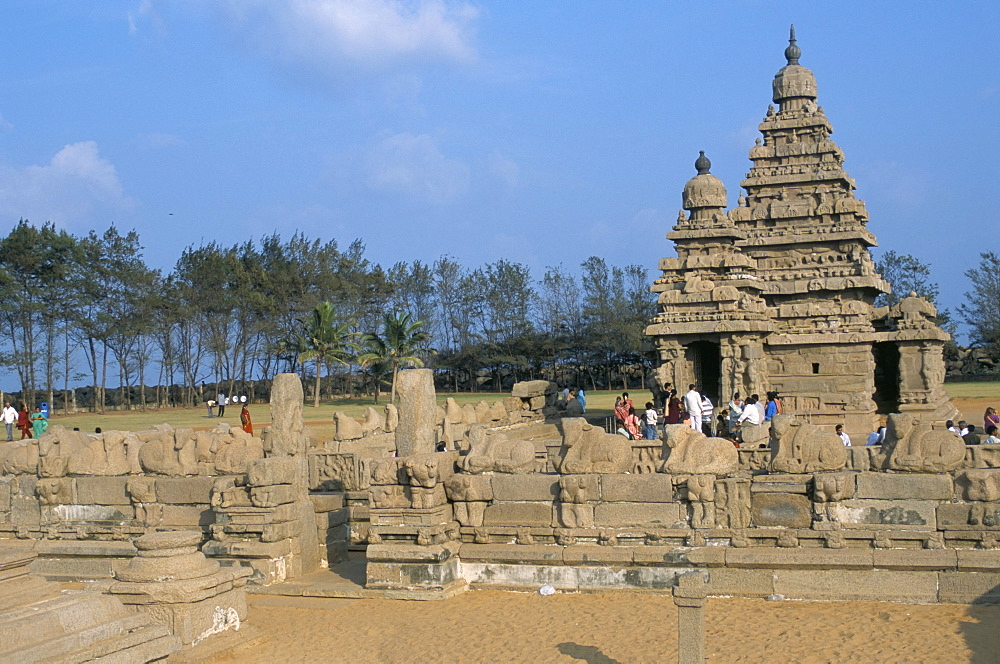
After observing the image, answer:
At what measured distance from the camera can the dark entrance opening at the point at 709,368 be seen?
2559cm

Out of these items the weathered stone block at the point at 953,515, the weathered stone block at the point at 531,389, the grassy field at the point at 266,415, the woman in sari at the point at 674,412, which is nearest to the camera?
the weathered stone block at the point at 953,515

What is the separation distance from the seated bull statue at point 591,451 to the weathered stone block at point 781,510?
4.36ft

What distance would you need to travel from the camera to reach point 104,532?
11.9 metres

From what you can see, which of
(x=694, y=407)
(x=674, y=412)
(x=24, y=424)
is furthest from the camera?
(x=24, y=424)

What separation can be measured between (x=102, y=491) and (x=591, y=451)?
→ 6269 millimetres

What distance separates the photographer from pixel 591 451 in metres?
9.88

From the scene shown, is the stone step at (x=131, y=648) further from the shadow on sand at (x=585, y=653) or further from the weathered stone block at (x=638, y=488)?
the weathered stone block at (x=638, y=488)

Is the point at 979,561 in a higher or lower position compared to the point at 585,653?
higher

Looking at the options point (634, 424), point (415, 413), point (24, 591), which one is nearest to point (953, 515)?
point (415, 413)

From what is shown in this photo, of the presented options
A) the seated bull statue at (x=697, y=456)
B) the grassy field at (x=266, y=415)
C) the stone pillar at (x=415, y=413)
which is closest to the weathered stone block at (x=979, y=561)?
the seated bull statue at (x=697, y=456)

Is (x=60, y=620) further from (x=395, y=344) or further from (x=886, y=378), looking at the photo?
(x=395, y=344)

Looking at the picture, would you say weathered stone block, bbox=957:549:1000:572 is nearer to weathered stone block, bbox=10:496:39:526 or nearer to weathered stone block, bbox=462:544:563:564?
weathered stone block, bbox=462:544:563:564

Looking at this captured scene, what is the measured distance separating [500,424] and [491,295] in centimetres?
3941

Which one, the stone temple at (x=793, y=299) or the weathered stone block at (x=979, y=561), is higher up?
the stone temple at (x=793, y=299)
